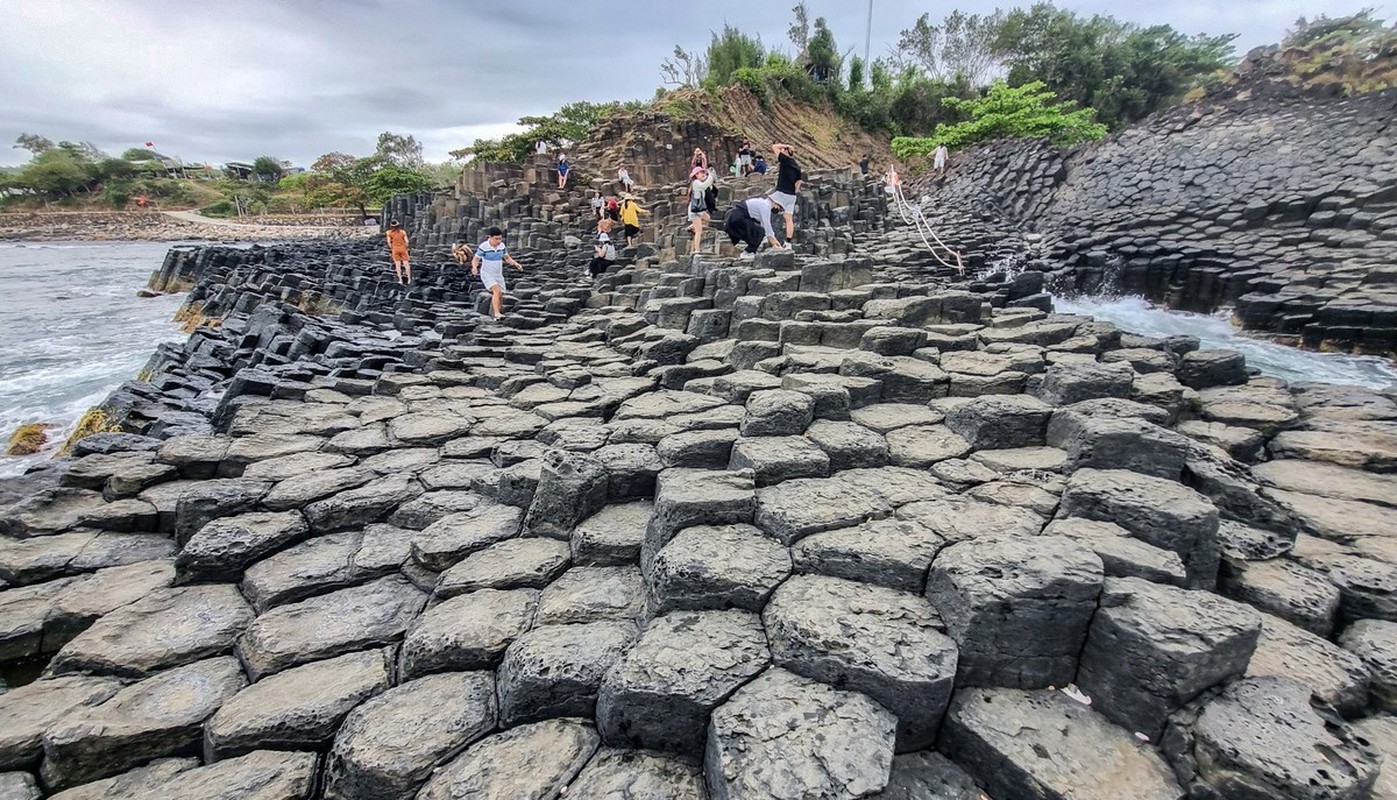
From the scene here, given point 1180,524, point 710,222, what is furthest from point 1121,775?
point 710,222

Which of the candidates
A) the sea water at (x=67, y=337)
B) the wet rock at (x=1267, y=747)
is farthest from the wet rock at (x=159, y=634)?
the sea water at (x=67, y=337)

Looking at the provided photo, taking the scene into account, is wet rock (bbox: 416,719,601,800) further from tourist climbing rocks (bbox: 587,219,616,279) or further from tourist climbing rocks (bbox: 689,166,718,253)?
tourist climbing rocks (bbox: 587,219,616,279)

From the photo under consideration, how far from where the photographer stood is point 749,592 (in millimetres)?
2520

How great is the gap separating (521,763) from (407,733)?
0.47 m

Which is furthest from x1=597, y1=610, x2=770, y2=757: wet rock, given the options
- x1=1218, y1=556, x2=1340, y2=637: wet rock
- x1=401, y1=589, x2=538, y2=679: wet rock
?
x1=1218, y1=556, x2=1340, y2=637: wet rock

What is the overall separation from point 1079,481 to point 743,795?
2339mm

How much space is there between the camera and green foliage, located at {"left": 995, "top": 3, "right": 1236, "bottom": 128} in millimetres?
34188

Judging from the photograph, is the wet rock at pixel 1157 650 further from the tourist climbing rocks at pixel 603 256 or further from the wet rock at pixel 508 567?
the tourist climbing rocks at pixel 603 256

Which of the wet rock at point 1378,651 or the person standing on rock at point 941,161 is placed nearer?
the wet rock at point 1378,651

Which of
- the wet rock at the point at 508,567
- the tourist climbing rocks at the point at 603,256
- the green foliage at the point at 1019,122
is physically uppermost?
the green foliage at the point at 1019,122

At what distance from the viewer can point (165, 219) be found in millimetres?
59094

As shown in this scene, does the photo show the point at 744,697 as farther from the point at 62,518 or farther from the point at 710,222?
the point at 710,222

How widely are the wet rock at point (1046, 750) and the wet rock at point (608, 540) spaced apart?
5.43 feet

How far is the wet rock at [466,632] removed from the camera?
255cm
